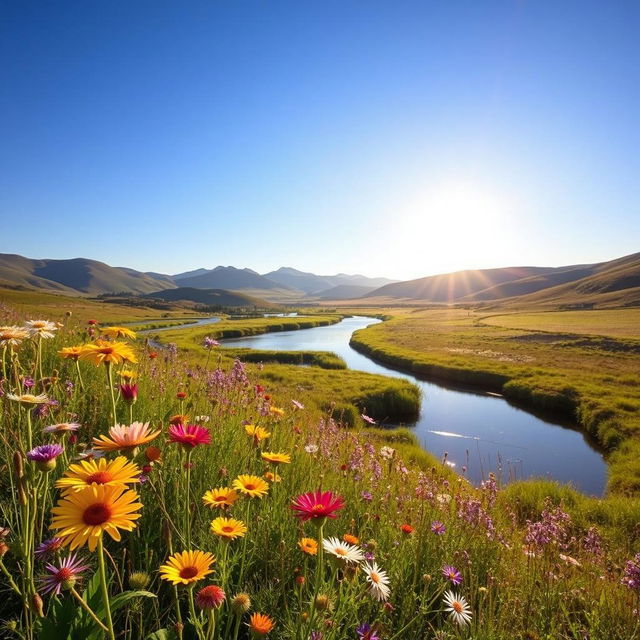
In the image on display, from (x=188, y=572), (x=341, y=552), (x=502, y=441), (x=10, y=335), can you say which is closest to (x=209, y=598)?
(x=188, y=572)

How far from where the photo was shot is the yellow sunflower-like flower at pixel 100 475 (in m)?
1.37

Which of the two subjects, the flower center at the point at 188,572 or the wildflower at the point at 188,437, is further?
the wildflower at the point at 188,437

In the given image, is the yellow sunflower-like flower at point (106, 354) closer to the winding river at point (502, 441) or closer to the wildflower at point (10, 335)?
the wildflower at point (10, 335)

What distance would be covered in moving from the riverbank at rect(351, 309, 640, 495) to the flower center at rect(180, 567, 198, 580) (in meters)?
14.1

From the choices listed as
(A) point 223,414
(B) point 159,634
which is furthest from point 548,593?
(A) point 223,414

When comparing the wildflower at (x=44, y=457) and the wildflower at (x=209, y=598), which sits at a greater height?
the wildflower at (x=44, y=457)

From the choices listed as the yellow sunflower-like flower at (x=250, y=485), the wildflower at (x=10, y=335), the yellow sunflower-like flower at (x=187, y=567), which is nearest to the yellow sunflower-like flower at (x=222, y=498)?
the yellow sunflower-like flower at (x=250, y=485)

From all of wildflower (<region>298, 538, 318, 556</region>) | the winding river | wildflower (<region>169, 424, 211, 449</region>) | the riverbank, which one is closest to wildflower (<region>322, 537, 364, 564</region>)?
wildflower (<region>298, 538, 318, 556</region>)

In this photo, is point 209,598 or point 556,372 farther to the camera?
point 556,372

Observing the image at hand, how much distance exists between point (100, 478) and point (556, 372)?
3062 centimetres

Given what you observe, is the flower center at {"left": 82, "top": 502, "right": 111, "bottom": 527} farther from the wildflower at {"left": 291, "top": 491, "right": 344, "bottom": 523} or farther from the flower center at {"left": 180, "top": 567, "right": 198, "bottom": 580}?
the wildflower at {"left": 291, "top": 491, "right": 344, "bottom": 523}

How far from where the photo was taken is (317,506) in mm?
1640

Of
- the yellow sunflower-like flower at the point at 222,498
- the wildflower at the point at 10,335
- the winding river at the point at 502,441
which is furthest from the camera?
the winding river at the point at 502,441

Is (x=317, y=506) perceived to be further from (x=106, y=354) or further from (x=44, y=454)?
(x=106, y=354)
